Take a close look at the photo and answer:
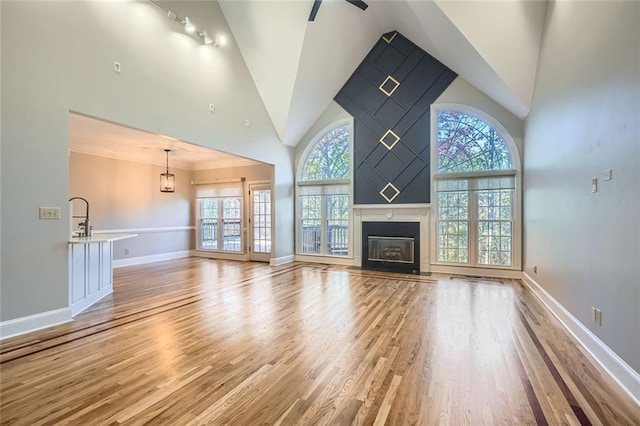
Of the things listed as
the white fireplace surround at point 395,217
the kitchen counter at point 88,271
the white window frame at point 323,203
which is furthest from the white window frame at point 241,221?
the kitchen counter at point 88,271

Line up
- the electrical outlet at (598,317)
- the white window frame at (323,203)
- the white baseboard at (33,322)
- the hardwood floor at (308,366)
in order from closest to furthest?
the hardwood floor at (308,366) < the electrical outlet at (598,317) < the white baseboard at (33,322) < the white window frame at (323,203)

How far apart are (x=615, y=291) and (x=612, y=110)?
1377mm

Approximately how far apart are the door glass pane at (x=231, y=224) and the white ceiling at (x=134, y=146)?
1047 mm

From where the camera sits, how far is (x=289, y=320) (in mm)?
3355

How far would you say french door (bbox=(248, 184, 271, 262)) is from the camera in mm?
7742

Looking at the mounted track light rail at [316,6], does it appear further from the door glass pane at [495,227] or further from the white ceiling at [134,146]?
the door glass pane at [495,227]

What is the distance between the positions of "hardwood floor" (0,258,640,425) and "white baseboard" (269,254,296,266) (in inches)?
106

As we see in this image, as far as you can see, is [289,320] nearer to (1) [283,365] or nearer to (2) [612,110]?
(1) [283,365]

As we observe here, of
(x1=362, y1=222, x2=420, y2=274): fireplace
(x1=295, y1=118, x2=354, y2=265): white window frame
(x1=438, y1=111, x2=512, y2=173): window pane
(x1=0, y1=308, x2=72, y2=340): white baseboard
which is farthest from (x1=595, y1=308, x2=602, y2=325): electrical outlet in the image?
(x1=0, y1=308, x2=72, y2=340): white baseboard

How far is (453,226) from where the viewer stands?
19.7ft

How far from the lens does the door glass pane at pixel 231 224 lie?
26.8ft

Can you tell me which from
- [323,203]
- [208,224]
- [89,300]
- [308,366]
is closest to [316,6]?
[323,203]

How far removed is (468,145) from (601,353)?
14.2 ft

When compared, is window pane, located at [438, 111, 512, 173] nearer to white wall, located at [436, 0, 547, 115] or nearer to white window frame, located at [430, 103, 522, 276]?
white window frame, located at [430, 103, 522, 276]
